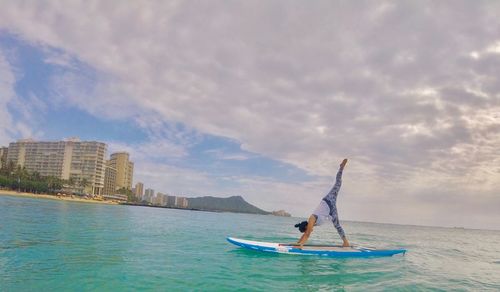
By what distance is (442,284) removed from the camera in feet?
48.1

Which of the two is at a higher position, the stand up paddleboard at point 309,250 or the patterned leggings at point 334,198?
the patterned leggings at point 334,198

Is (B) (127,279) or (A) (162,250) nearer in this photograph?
(B) (127,279)

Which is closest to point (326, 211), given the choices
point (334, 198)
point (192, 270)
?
point (334, 198)

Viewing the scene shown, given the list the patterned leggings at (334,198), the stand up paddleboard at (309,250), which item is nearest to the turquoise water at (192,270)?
the stand up paddleboard at (309,250)

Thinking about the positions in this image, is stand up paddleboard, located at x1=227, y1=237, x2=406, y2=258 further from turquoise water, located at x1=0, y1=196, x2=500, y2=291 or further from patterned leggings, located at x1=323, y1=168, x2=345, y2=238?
patterned leggings, located at x1=323, y1=168, x2=345, y2=238

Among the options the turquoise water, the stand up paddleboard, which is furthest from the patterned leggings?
the turquoise water

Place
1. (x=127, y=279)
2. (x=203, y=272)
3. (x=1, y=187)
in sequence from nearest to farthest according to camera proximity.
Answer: (x=127, y=279) → (x=203, y=272) → (x=1, y=187)

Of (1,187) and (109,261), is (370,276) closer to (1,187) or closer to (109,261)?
(109,261)

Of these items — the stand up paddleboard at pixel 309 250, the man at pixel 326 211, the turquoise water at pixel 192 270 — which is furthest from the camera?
the man at pixel 326 211

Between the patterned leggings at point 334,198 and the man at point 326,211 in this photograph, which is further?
the patterned leggings at point 334,198

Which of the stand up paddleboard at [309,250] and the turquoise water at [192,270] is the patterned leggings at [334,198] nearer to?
the stand up paddleboard at [309,250]

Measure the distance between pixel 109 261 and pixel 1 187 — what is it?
16248cm

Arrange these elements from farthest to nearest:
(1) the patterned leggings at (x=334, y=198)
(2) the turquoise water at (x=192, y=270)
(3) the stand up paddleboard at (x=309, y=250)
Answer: (1) the patterned leggings at (x=334, y=198) → (3) the stand up paddleboard at (x=309, y=250) → (2) the turquoise water at (x=192, y=270)

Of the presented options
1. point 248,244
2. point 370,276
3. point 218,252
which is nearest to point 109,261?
point 218,252
